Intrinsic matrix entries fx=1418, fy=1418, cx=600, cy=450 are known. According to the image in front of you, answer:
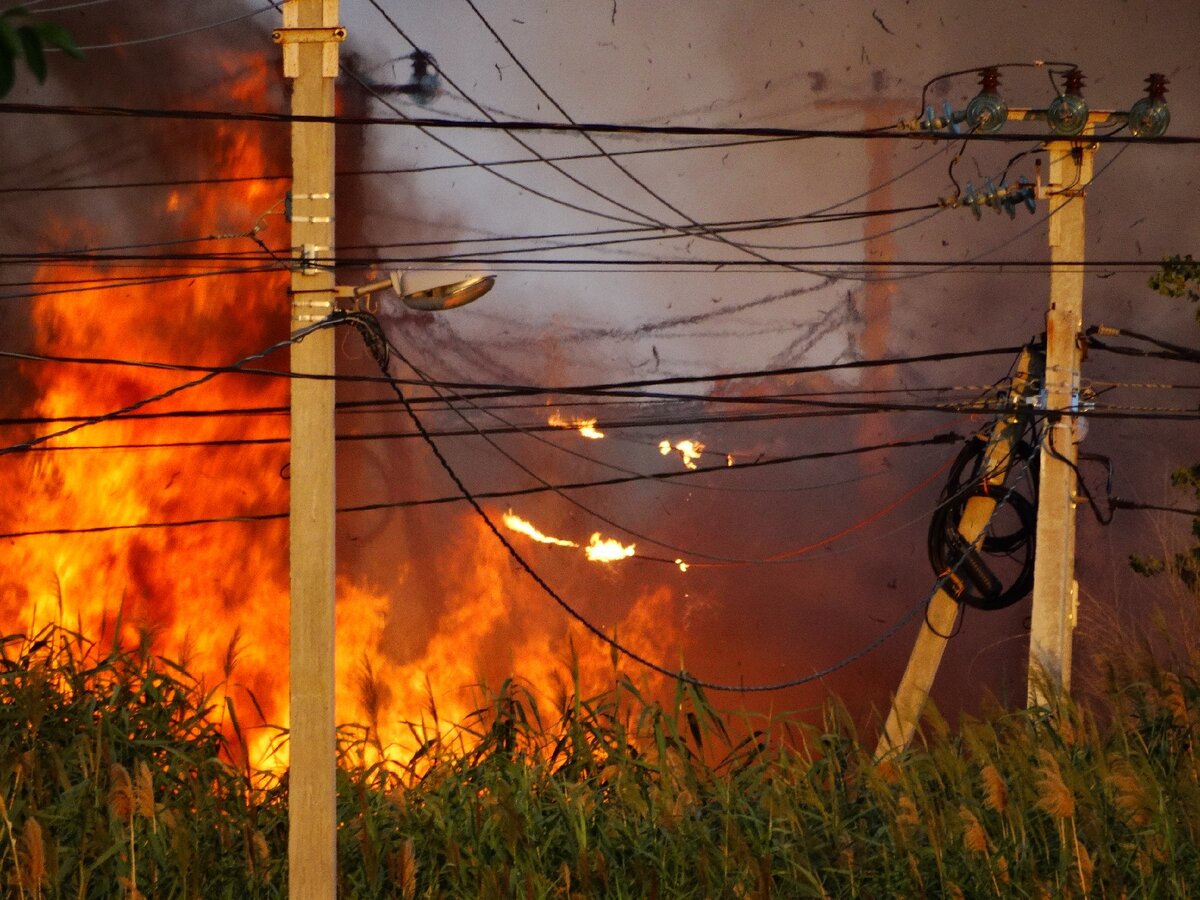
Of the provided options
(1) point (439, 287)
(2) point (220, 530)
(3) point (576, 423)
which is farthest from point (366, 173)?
(1) point (439, 287)

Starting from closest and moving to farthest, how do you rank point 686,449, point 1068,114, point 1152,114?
point 1068,114 → point 1152,114 → point 686,449

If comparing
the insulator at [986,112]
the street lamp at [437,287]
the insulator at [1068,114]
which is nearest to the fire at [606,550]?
the insulator at [986,112]

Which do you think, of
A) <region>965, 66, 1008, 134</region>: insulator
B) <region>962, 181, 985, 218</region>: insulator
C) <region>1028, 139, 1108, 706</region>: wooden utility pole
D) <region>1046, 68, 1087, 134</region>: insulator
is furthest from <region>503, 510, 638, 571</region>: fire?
<region>1046, 68, 1087, 134</region>: insulator

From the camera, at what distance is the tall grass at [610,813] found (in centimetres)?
741

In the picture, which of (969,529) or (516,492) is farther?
(516,492)

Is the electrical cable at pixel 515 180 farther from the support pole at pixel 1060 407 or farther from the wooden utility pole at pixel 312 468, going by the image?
the wooden utility pole at pixel 312 468

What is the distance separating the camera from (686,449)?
21.8m

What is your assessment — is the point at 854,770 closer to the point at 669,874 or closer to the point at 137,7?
the point at 669,874

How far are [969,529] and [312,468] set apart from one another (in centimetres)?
807

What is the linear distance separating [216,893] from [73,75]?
1529 cm

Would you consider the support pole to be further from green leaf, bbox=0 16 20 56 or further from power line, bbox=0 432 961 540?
green leaf, bbox=0 16 20 56

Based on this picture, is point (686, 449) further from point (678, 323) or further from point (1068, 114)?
point (1068, 114)

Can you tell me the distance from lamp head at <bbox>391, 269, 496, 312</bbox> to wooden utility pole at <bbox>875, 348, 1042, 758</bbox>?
7103mm

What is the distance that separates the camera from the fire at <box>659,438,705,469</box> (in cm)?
2178
